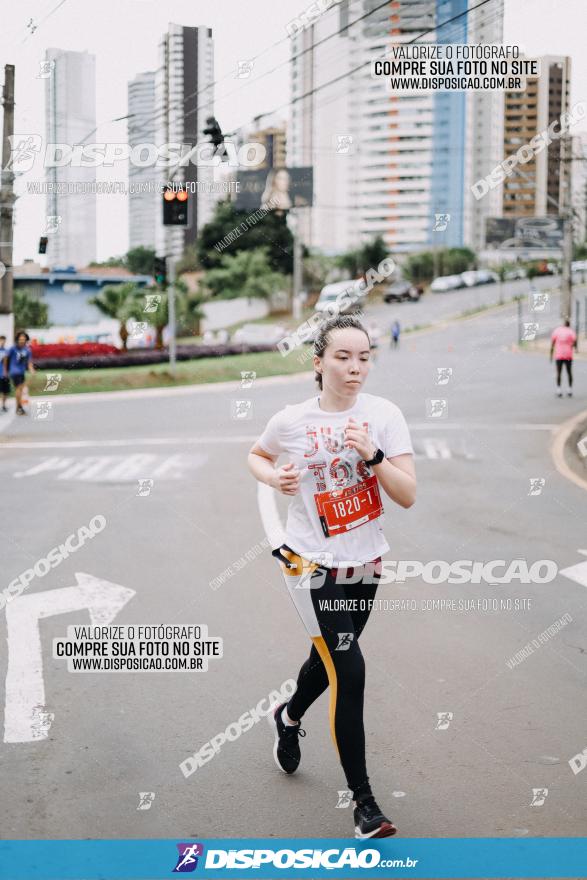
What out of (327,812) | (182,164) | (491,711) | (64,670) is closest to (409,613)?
(491,711)

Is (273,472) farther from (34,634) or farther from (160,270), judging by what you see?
(160,270)

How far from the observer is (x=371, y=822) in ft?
12.1

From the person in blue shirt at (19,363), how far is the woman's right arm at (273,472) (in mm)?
15432

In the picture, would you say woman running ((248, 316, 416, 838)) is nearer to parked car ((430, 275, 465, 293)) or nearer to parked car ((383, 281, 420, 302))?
parked car ((383, 281, 420, 302))

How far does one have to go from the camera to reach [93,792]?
412cm

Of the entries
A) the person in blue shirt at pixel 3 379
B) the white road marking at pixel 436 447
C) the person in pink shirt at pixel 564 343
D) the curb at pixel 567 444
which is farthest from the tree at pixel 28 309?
the person in pink shirt at pixel 564 343

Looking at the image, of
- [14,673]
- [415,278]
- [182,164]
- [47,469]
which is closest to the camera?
[14,673]

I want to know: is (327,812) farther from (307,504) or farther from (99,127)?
(99,127)

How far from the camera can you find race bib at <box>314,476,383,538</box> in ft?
12.7

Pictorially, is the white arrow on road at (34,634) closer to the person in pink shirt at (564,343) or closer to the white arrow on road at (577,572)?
the white arrow on road at (577,572)

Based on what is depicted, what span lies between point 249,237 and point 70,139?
50.7 m

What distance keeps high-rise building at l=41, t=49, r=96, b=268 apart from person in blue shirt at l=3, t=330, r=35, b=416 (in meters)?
7.60

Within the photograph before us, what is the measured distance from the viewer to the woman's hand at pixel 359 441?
3.68 m

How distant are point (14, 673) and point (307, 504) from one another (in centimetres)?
250
